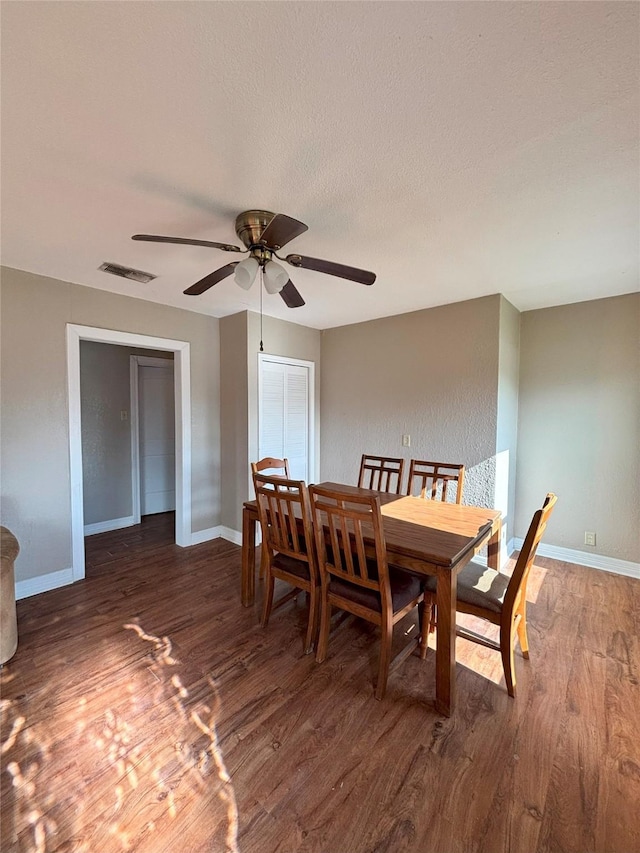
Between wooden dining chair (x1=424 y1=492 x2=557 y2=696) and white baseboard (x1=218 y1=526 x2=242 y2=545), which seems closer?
wooden dining chair (x1=424 y1=492 x2=557 y2=696)

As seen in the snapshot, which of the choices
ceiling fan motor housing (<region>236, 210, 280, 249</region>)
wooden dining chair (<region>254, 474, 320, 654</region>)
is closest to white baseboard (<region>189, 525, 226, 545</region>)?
wooden dining chair (<region>254, 474, 320, 654</region>)

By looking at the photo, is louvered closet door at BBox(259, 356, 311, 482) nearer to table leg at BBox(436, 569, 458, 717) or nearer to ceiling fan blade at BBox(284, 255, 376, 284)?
ceiling fan blade at BBox(284, 255, 376, 284)

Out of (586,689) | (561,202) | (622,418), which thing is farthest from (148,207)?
(622,418)

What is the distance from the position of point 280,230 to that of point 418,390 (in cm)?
241

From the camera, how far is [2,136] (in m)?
1.31

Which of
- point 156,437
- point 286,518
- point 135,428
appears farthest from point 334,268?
point 156,437

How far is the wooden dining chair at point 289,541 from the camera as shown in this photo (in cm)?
197

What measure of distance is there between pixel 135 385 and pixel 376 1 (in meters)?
4.31

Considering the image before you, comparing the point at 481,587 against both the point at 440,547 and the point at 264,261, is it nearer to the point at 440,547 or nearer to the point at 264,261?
the point at 440,547

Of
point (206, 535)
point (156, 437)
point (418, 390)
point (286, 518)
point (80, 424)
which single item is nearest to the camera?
point (286, 518)

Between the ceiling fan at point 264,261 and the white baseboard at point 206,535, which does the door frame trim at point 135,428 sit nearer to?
the white baseboard at point 206,535

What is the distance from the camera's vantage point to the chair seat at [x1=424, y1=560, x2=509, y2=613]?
177cm

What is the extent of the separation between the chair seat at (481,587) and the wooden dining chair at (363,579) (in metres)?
0.23

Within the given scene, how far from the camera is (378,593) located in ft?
5.98
